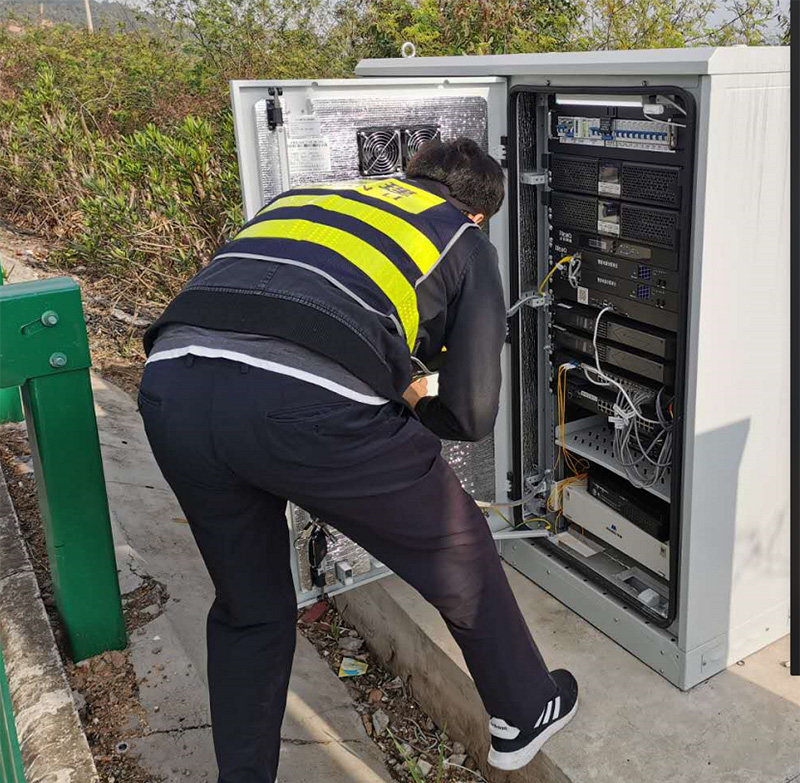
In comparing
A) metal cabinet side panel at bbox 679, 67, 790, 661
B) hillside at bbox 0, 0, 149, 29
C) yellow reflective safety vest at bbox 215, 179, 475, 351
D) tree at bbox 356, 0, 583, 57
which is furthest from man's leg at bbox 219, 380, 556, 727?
hillside at bbox 0, 0, 149, 29

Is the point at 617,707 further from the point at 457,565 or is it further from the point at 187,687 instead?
the point at 187,687

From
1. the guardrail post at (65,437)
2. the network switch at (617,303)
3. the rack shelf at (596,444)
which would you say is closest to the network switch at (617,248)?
the network switch at (617,303)

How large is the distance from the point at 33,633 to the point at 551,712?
164 centimetres

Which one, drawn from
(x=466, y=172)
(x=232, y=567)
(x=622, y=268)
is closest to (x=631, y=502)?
(x=622, y=268)

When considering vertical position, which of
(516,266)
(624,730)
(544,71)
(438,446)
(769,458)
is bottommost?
(624,730)

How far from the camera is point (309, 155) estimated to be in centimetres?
249

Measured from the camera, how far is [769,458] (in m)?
2.60

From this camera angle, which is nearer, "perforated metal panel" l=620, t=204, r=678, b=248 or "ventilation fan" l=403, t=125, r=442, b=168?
"perforated metal panel" l=620, t=204, r=678, b=248

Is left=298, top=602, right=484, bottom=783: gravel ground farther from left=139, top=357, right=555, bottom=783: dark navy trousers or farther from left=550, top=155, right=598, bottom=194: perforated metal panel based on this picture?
left=550, top=155, right=598, bottom=194: perforated metal panel

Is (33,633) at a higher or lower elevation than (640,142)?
lower

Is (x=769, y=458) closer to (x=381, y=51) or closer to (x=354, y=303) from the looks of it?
(x=354, y=303)

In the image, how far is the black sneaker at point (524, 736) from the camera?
90.0 inches

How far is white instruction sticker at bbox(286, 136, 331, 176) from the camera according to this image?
2451 millimetres

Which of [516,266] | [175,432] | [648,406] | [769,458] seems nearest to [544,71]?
[516,266]
